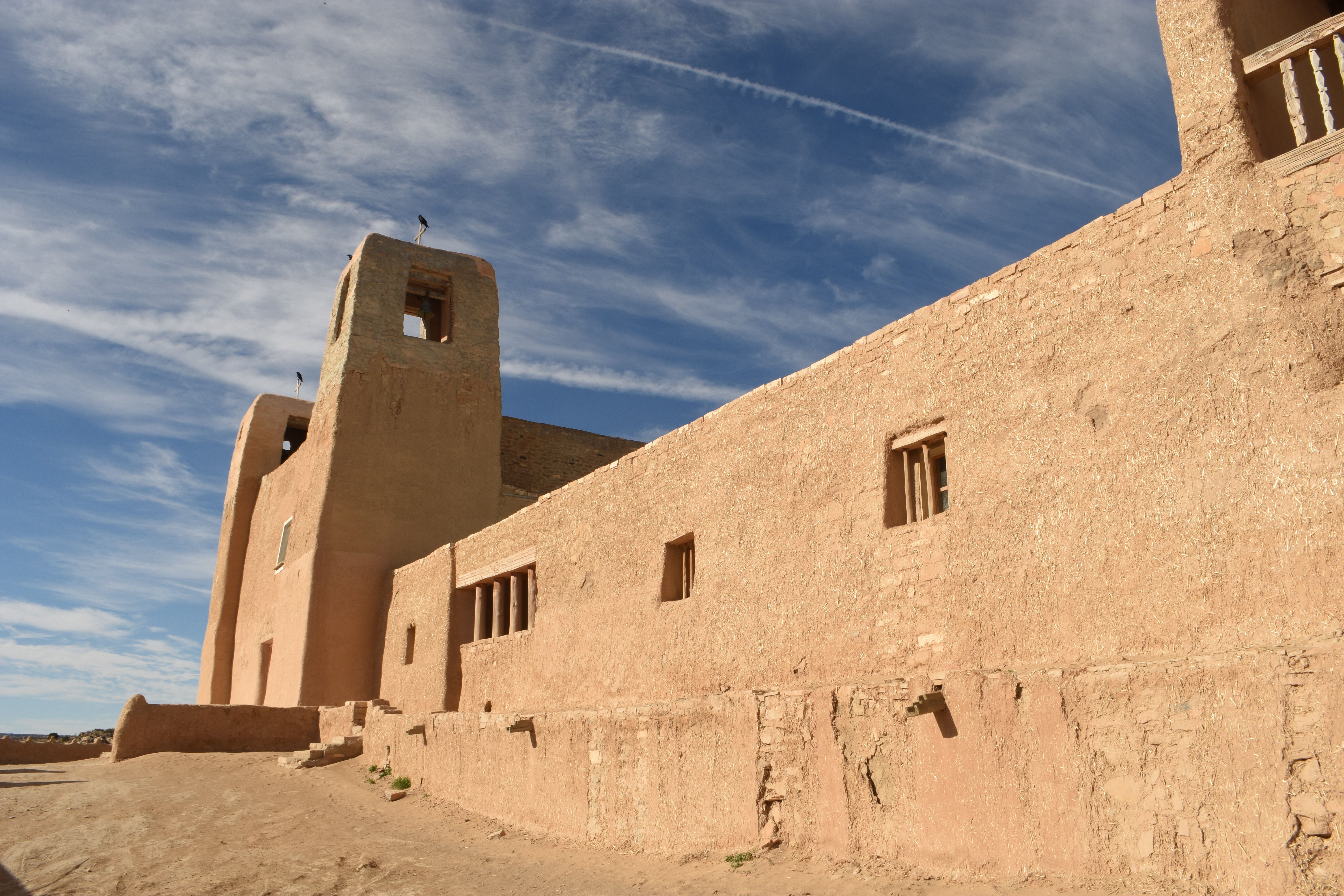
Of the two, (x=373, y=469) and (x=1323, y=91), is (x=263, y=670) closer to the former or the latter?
(x=373, y=469)

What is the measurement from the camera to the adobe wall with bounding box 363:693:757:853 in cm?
746

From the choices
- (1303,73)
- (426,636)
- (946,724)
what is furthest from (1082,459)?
(426,636)

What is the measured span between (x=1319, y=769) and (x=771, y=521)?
4.41 m

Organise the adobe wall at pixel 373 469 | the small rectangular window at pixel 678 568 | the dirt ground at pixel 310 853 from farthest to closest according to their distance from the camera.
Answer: the adobe wall at pixel 373 469
the small rectangular window at pixel 678 568
the dirt ground at pixel 310 853

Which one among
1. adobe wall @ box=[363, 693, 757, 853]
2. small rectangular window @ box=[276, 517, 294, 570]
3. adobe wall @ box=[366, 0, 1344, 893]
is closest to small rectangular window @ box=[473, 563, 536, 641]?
adobe wall @ box=[363, 693, 757, 853]

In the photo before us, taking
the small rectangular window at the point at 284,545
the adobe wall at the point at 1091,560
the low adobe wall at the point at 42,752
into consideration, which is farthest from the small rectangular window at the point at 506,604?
the low adobe wall at the point at 42,752

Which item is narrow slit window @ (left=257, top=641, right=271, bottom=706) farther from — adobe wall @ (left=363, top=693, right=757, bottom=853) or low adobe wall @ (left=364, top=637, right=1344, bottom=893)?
low adobe wall @ (left=364, top=637, right=1344, bottom=893)

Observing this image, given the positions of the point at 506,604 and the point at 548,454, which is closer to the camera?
the point at 506,604

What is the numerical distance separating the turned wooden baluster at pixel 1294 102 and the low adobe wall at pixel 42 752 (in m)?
17.4

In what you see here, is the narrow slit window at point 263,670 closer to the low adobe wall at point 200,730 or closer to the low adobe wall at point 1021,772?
the low adobe wall at point 200,730

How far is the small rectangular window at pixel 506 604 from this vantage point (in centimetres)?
1200

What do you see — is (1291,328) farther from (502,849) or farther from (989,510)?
(502,849)

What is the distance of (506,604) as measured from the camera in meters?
12.8

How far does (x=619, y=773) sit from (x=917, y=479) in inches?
137
